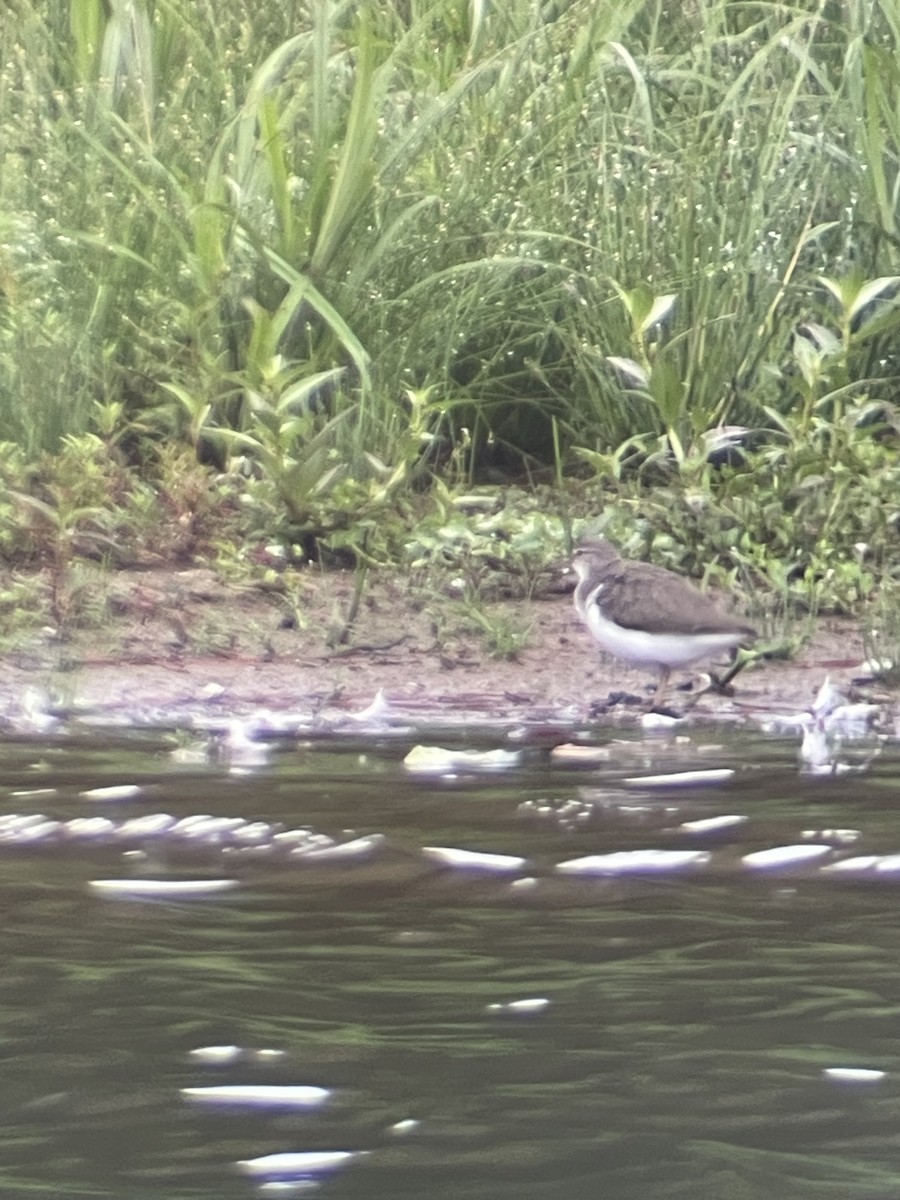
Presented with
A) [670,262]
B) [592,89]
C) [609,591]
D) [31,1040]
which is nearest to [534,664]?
[609,591]

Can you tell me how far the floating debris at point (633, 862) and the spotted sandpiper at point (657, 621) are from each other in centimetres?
143

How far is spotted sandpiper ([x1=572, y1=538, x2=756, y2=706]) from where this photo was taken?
5.43 metres

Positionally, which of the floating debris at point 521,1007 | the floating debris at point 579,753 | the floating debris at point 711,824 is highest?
the floating debris at point 521,1007

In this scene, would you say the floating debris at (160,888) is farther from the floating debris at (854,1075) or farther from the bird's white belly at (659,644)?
the bird's white belly at (659,644)

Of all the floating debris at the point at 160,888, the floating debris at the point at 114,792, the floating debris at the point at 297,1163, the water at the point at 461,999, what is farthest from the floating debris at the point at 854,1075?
the floating debris at the point at 114,792

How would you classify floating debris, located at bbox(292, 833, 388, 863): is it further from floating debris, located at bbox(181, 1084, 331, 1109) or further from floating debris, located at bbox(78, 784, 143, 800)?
floating debris, located at bbox(181, 1084, 331, 1109)

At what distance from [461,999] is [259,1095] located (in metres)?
0.45

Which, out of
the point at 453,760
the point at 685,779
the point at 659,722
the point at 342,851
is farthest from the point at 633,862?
the point at 659,722

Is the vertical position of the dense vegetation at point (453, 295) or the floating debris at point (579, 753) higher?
the dense vegetation at point (453, 295)

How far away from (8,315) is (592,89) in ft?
7.08

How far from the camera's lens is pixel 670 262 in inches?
283

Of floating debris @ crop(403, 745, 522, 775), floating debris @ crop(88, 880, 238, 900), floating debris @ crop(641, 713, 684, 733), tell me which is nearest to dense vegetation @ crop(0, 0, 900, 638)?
floating debris @ crop(641, 713, 684, 733)

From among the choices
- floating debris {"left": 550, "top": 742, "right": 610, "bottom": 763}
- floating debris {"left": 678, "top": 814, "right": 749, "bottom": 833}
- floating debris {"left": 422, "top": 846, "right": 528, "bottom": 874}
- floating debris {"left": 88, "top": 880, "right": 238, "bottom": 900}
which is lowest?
floating debris {"left": 550, "top": 742, "right": 610, "bottom": 763}

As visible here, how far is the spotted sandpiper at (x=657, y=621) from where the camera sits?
5.43 m
